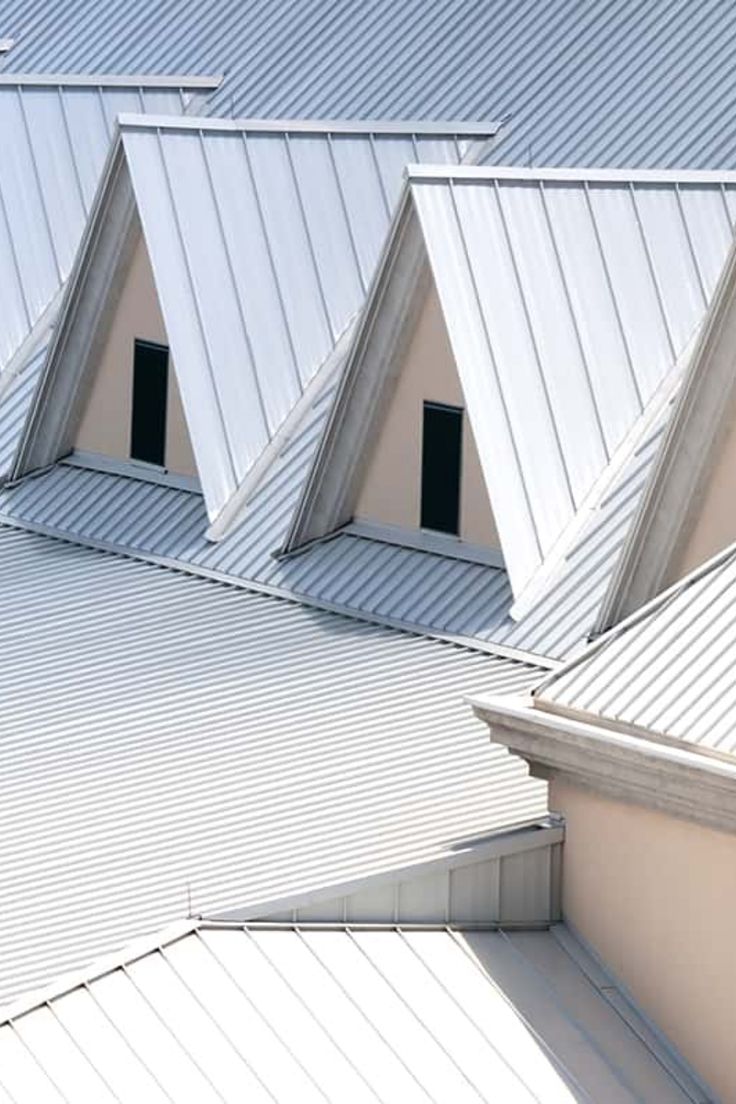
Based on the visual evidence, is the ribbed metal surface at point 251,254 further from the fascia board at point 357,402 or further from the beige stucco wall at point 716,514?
the beige stucco wall at point 716,514

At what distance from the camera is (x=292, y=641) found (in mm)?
35812

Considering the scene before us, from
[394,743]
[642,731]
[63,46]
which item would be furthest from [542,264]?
[63,46]

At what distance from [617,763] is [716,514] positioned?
5.02 metres

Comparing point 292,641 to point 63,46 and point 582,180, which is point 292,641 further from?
point 63,46

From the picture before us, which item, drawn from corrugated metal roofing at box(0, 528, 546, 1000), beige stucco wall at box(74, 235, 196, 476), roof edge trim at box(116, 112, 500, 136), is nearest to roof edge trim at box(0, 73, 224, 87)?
roof edge trim at box(116, 112, 500, 136)

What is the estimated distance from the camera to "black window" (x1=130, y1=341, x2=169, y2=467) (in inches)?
1622

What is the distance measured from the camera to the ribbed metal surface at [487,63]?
41.4m

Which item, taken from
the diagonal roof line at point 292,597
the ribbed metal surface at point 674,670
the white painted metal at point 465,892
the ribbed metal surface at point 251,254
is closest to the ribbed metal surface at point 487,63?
the ribbed metal surface at point 251,254

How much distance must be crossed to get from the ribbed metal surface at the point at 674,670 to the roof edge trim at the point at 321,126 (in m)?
12.8

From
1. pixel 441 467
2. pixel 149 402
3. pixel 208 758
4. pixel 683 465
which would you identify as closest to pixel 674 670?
pixel 683 465

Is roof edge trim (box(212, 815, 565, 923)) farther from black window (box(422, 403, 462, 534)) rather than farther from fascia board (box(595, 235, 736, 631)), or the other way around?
black window (box(422, 403, 462, 534))

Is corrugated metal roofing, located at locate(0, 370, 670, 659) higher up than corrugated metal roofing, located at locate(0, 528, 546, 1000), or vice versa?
corrugated metal roofing, located at locate(0, 370, 670, 659)

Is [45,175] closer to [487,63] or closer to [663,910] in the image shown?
[487,63]

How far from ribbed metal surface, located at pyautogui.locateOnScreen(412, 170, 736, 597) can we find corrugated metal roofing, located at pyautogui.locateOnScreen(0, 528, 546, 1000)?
2127mm
